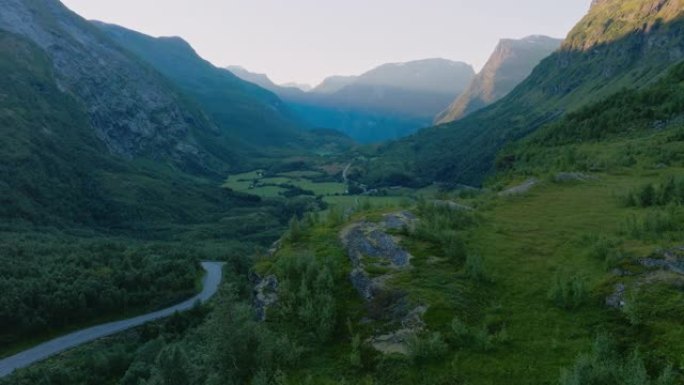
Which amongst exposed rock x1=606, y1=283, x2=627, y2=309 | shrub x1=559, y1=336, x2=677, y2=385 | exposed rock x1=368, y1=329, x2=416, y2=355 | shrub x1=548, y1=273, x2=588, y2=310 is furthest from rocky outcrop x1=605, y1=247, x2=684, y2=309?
exposed rock x1=368, y1=329, x2=416, y2=355

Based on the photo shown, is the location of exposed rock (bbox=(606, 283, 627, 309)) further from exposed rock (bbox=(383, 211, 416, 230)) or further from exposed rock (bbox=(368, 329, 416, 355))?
exposed rock (bbox=(383, 211, 416, 230))

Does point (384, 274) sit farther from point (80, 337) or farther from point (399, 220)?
point (80, 337)

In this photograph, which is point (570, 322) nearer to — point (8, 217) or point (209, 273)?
point (209, 273)

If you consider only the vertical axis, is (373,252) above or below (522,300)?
above

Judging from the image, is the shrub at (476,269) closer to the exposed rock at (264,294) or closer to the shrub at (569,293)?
the shrub at (569,293)

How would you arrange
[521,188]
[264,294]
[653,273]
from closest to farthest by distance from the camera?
[653,273]
[264,294]
[521,188]

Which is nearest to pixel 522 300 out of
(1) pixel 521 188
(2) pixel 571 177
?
(1) pixel 521 188

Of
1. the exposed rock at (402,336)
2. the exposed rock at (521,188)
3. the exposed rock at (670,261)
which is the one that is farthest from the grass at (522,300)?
the exposed rock at (521,188)
